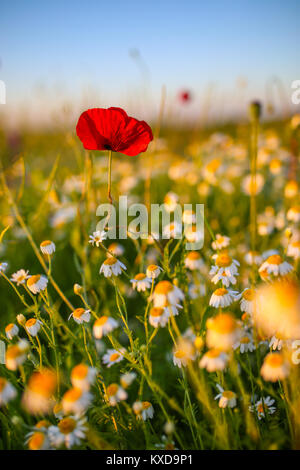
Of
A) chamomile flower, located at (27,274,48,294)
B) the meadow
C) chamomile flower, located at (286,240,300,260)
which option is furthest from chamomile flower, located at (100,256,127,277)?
chamomile flower, located at (286,240,300,260)

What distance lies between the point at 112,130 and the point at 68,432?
0.84m

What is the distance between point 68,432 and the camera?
2.55 ft

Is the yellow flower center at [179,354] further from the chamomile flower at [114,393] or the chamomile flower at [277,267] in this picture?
the chamomile flower at [277,267]

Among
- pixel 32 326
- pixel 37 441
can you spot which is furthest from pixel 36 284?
pixel 37 441

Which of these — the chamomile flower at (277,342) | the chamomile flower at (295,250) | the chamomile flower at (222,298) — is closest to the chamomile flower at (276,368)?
the chamomile flower at (277,342)

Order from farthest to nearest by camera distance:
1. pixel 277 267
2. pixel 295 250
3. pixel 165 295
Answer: pixel 295 250 → pixel 277 267 → pixel 165 295

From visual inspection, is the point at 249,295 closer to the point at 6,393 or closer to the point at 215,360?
the point at 215,360

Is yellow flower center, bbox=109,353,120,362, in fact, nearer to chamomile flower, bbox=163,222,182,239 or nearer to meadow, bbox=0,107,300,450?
meadow, bbox=0,107,300,450

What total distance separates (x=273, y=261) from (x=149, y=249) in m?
1.00

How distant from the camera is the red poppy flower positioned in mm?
970

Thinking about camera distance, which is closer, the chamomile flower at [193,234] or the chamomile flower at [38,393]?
the chamomile flower at [38,393]

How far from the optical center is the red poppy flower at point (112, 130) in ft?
3.18

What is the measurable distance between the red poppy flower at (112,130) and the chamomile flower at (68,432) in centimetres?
79

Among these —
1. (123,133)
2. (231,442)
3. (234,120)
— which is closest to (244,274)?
(231,442)
